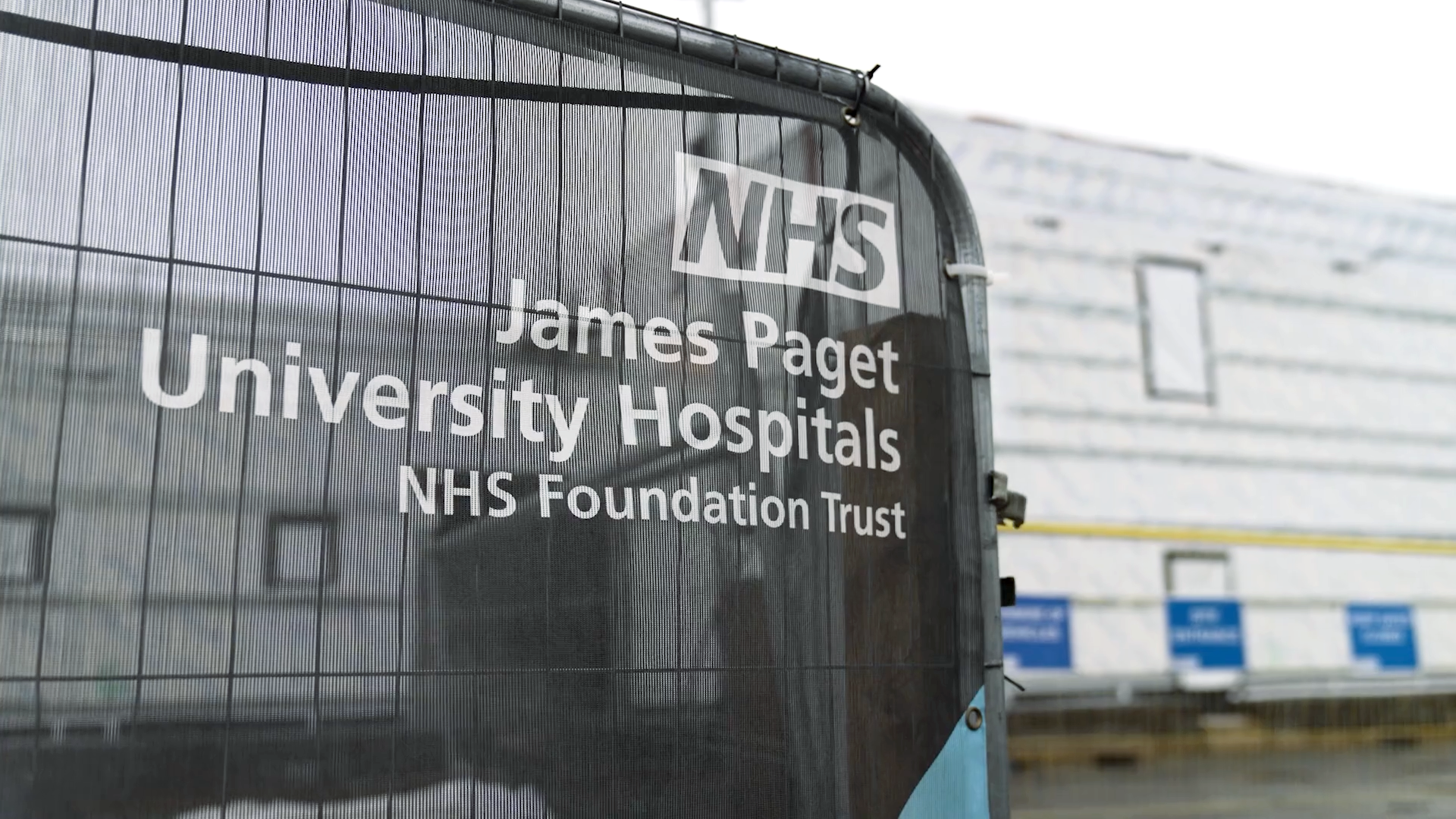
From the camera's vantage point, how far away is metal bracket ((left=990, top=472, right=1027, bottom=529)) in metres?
2.54

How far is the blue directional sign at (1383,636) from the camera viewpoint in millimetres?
9172

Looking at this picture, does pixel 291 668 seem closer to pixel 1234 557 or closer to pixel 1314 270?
pixel 1234 557

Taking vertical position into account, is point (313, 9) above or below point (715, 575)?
above

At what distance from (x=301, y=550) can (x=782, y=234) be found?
107 centimetres

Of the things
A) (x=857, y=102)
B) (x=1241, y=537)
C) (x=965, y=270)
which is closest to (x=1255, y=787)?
(x=1241, y=537)

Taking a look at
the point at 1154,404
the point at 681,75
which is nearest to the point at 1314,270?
the point at 1154,404

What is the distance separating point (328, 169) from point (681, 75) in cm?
72

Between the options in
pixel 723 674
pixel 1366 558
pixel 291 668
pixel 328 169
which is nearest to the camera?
pixel 291 668

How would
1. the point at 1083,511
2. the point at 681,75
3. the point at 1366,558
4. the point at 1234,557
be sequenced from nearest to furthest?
the point at 681,75
the point at 1083,511
the point at 1234,557
the point at 1366,558

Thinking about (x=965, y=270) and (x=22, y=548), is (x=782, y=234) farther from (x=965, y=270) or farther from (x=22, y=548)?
(x=22, y=548)

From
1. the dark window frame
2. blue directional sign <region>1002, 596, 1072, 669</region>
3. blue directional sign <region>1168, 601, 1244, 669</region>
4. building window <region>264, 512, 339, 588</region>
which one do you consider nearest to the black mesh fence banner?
building window <region>264, 512, 339, 588</region>

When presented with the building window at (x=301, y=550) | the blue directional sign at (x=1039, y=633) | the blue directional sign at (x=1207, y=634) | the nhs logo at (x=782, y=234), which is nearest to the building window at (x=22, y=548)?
the building window at (x=301, y=550)

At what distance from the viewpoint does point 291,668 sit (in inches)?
69.3

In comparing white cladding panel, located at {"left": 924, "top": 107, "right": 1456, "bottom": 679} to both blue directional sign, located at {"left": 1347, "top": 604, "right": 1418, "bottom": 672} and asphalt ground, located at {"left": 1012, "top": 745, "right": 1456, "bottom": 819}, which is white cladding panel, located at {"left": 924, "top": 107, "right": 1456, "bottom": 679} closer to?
blue directional sign, located at {"left": 1347, "top": 604, "right": 1418, "bottom": 672}
